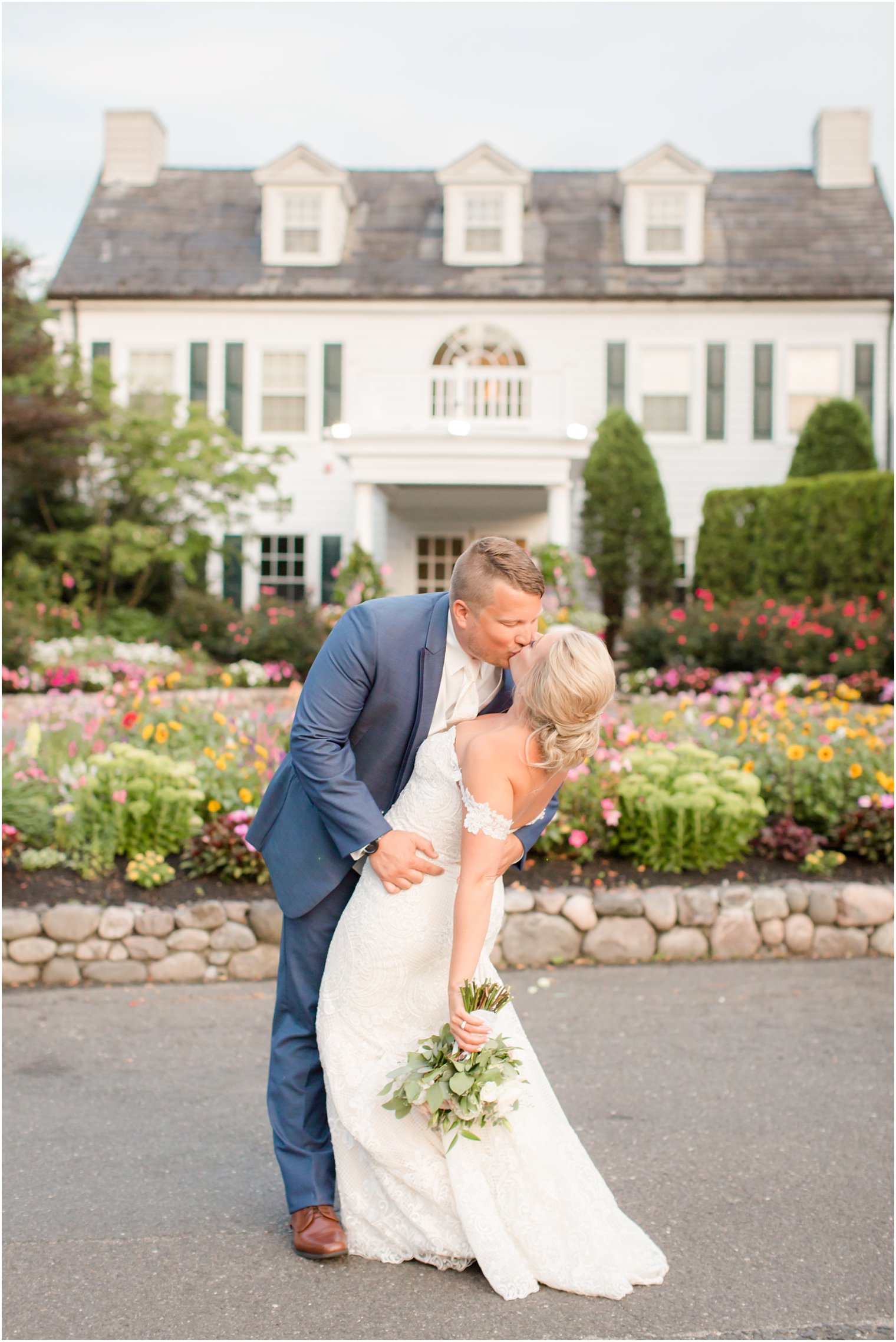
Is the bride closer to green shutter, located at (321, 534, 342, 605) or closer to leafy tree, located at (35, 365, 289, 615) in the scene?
leafy tree, located at (35, 365, 289, 615)

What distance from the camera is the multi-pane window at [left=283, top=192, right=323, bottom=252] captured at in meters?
18.8

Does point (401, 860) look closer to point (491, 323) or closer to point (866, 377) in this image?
point (491, 323)

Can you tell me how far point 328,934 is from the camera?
3068 millimetres

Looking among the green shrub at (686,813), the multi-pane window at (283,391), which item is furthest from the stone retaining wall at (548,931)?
the multi-pane window at (283,391)

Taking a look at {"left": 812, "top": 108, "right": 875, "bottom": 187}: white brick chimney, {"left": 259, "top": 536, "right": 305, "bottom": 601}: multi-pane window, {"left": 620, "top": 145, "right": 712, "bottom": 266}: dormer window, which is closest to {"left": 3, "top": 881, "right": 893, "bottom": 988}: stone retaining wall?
{"left": 259, "top": 536, "right": 305, "bottom": 601}: multi-pane window

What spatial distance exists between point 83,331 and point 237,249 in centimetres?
299

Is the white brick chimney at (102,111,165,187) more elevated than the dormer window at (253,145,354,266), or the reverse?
the white brick chimney at (102,111,165,187)

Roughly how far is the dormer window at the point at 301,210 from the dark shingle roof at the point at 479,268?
0.96ft

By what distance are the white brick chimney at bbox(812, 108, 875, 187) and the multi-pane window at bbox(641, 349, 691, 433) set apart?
16.0 ft

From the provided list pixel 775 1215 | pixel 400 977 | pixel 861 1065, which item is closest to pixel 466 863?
pixel 400 977

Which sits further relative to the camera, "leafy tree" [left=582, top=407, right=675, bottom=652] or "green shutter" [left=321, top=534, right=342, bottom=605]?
"green shutter" [left=321, top=534, right=342, bottom=605]

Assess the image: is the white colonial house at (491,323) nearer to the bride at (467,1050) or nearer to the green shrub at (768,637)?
the green shrub at (768,637)

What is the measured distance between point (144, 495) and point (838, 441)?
10005 mm

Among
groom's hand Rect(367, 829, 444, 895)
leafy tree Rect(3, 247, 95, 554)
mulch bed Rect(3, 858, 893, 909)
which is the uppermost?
leafy tree Rect(3, 247, 95, 554)
